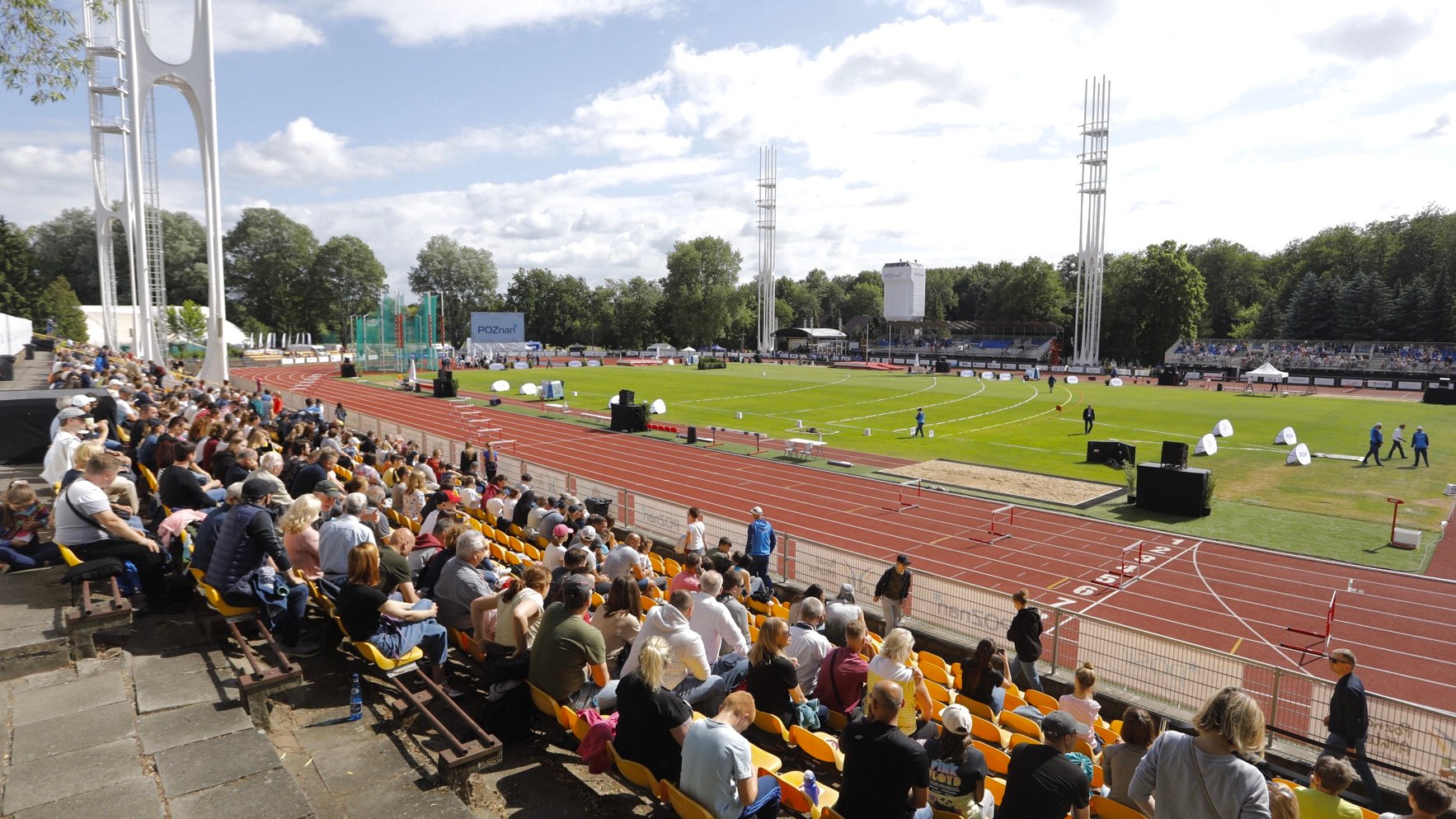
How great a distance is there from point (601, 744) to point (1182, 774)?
135 inches

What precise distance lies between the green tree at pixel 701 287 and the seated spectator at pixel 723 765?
10587cm

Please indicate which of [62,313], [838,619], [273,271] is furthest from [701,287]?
[838,619]

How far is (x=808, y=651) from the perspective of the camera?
6625 mm

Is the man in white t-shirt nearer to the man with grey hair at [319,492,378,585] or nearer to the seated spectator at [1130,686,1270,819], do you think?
the man with grey hair at [319,492,378,585]

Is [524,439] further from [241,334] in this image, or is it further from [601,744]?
[241,334]

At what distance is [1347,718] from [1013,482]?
1752cm

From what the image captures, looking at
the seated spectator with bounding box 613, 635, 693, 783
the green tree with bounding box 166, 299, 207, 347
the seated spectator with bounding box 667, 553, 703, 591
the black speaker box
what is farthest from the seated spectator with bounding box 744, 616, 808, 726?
the green tree with bounding box 166, 299, 207, 347

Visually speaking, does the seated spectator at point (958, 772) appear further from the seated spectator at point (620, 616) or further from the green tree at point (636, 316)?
the green tree at point (636, 316)

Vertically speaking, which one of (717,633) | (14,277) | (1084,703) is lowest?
(1084,703)

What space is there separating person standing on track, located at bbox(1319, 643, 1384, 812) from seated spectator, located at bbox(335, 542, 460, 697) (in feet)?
26.2

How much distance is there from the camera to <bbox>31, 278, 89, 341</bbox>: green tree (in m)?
62.4

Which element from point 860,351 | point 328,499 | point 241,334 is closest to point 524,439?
point 328,499

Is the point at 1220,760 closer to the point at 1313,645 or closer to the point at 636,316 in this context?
the point at 1313,645

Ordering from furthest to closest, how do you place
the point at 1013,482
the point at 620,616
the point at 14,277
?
1. the point at 14,277
2. the point at 1013,482
3. the point at 620,616
